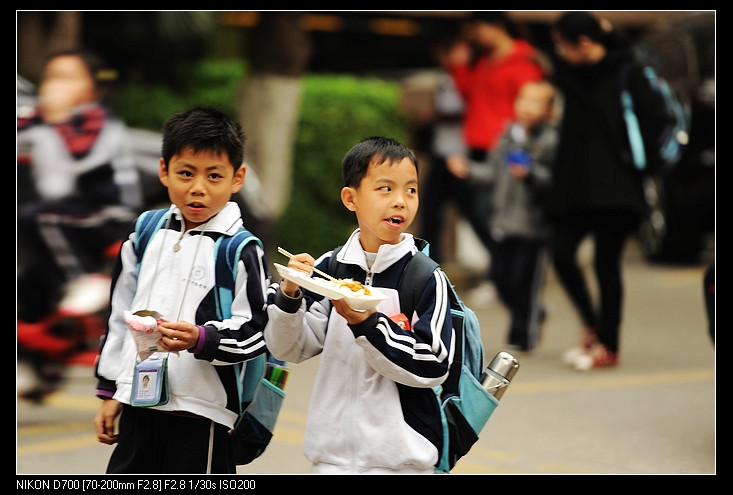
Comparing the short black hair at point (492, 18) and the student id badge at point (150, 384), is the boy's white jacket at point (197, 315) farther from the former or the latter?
the short black hair at point (492, 18)

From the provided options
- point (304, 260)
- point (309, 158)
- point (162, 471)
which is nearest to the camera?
point (304, 260)

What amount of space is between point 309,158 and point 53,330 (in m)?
5.61

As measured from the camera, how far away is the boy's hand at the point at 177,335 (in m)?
3.38

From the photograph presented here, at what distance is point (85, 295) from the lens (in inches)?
236

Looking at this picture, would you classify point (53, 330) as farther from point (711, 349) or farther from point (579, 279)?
point (711, 349)

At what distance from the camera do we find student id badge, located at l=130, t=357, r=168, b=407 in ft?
11.5

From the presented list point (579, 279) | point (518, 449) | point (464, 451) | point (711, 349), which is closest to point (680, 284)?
point (711, 349)

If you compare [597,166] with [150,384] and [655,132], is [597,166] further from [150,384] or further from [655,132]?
[150,384]

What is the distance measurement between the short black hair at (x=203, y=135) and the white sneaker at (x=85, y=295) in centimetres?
247

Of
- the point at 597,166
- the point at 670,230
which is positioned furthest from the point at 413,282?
the point at 670,230

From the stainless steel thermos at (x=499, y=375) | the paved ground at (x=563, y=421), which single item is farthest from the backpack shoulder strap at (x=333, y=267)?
the paved ground at (x=563, y=421)

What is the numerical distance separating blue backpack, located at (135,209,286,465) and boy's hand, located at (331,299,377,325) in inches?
20.2

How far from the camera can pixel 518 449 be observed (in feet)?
18.7

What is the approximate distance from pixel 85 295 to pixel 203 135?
2629 millimetres
